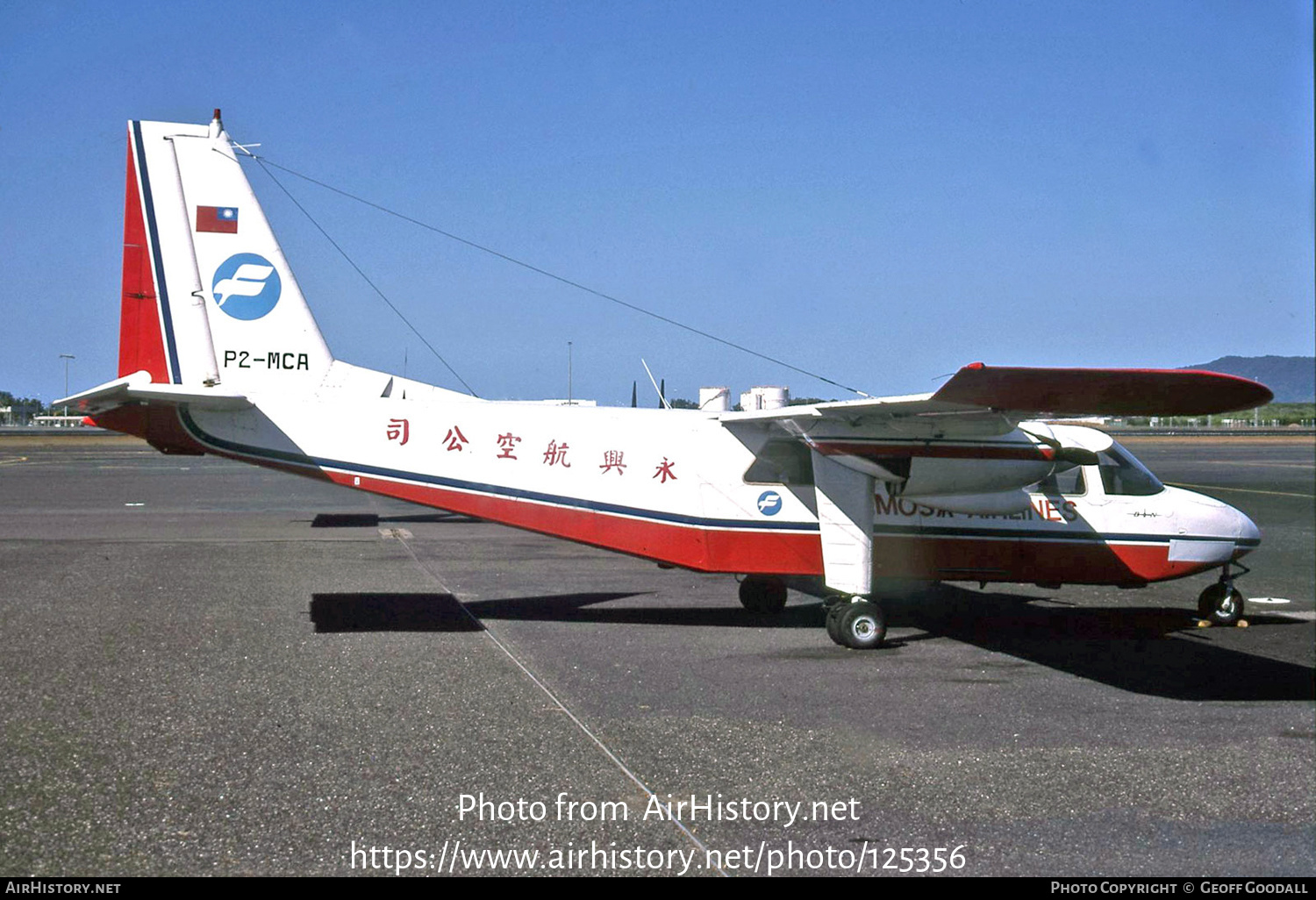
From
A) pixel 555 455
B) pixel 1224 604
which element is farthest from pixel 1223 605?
pixel 555 455

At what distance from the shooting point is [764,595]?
1334cm

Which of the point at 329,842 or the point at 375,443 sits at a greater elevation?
the point at 375,443

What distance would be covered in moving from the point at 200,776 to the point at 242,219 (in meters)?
7.07

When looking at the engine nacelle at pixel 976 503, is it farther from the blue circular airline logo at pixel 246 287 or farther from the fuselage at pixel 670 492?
the blue circular airline logo at pixel 246 287

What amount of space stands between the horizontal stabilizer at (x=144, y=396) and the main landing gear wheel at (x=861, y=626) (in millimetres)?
6392

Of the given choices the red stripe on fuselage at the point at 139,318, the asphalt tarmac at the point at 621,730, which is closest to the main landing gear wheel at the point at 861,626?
the asphalt tarmac at the point at 621,730

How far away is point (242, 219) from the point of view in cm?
1192

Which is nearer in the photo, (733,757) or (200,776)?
(200,776)

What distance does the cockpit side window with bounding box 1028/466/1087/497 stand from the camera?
1288 cm

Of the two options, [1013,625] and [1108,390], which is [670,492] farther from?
[1108,390]

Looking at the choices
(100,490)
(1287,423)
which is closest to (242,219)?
(100,490)

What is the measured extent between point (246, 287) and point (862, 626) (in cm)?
731
